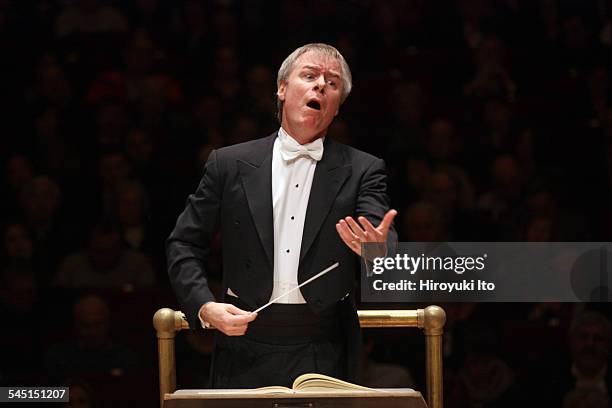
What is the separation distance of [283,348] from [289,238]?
0.25m

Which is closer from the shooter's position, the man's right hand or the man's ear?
the man's right hand

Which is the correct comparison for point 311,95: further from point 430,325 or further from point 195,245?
point 430,325

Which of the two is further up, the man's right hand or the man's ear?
the man's ear

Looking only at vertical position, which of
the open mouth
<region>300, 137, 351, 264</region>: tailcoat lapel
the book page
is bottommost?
the book page

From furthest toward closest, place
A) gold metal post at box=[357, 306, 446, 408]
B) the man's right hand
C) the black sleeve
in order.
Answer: gold metal post at box=[357, 306, 446, 408], the black sleeve, the man's right hand

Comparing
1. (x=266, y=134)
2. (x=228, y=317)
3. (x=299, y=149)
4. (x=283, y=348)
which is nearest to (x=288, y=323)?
(x=283, y=348)

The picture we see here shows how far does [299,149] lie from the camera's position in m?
2.56

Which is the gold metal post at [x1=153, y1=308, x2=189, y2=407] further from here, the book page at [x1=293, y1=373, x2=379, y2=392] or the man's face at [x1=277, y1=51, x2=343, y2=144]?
the man's face at [x1=277, y1=51, x2=343, y2=144]

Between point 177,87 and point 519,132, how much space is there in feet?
5.12

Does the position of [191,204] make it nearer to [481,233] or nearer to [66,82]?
[481,233]

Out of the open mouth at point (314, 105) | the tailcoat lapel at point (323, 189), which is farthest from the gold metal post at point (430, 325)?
the open mouth at point (314, 105)

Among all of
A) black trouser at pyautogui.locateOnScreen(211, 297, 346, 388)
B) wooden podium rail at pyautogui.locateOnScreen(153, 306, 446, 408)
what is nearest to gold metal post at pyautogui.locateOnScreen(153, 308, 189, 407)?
wooden podium rail at pyautogui.locateOnScreen(153, 306, 446, 408)

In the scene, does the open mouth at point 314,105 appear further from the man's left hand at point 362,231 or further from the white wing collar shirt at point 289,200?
the man's left hand at point 362,231

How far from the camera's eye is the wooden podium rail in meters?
2.55
